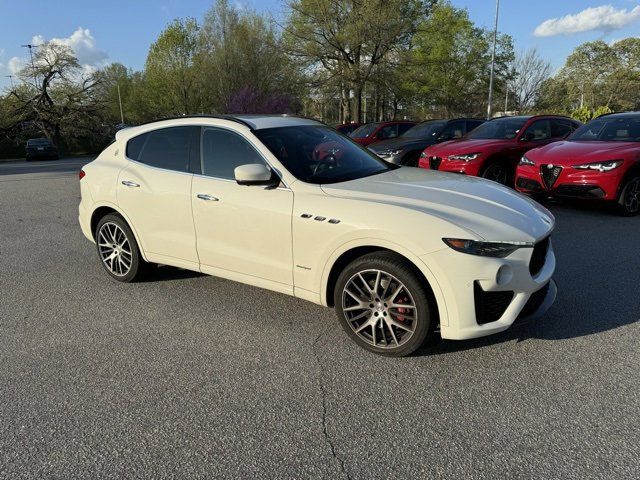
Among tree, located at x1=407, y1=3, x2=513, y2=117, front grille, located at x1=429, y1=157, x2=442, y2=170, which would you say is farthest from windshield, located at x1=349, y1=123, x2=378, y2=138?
tree, located at x1=407, y1=3, x2=513, y2=117

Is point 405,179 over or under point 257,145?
under

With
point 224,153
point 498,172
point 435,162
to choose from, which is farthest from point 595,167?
point 224,153

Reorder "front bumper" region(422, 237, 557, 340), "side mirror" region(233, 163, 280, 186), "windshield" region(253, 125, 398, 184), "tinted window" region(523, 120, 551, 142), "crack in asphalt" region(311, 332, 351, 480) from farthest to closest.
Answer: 1. "tinted window" region(523, 120, 551, 142)
2. "windshield" region(253, 125, 398, 184)
3. "side mirror" region(233, 163, 280, 186)
4. "front bumper" region(422, 237, 557, 340)
5. "crack in asphalt" region(311, 332, 351, 480)

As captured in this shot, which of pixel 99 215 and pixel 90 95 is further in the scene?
pixel 90 95

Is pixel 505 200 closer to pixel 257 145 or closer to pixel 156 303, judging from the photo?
pixel 257 145

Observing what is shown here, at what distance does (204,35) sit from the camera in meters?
35.6

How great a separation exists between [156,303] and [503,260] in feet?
10.0

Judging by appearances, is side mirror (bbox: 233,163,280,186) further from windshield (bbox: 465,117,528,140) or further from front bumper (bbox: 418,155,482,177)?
windshield (bbox: 465,117,528,140)

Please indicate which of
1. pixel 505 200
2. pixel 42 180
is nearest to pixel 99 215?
pixel 505 200

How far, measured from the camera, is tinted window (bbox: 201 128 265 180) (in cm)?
403

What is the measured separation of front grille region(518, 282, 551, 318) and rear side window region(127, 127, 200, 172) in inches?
118

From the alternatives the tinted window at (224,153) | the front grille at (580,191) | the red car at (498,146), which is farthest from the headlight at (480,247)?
the red car at (498,146)

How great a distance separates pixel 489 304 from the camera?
3.12 m

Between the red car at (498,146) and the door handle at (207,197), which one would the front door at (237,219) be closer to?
the door handle at (207,197)
